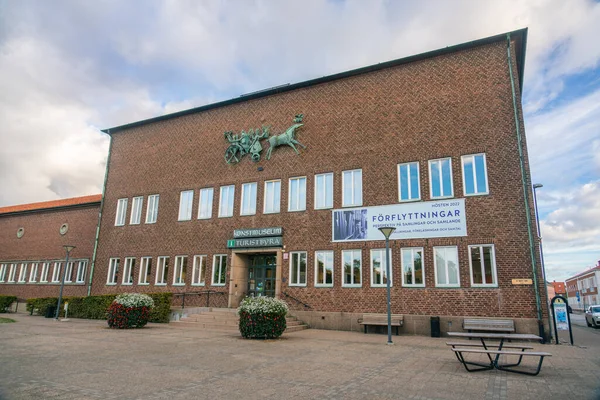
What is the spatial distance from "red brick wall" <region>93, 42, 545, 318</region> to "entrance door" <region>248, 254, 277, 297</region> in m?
1.61

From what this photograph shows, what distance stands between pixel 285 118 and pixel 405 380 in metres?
16.8

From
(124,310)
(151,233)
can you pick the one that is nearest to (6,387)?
(124,310)

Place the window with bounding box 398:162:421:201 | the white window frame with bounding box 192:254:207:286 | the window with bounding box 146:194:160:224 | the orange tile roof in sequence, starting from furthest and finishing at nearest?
the orange tile roof, the window with bounding box 146:194:160:224, the white window frame with bounding box 192:254:207:286, the window with bounding box 398:162:421:201

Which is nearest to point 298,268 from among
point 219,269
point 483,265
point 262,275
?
point 262,275

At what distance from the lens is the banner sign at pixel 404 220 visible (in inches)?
671

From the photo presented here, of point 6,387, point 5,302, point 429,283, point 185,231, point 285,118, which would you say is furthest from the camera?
point 5,302

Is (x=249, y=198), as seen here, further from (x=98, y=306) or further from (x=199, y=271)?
(x=98, y=306)

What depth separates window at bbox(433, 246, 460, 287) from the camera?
54.6ft

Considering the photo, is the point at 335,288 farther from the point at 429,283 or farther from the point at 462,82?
the point at 462,82

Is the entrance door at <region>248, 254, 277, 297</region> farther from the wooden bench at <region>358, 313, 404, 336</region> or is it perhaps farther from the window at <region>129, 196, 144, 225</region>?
the window at <region>129, 196, 144, 225</region>

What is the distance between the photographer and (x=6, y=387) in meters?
6.64

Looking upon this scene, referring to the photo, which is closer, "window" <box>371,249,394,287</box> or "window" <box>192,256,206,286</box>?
"window" <box>371,249,394,287</box>

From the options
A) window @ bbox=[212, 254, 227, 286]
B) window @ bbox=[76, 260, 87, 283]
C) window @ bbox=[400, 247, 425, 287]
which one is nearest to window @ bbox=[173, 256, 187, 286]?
window @ bbox=[212, 254, 227, 286]

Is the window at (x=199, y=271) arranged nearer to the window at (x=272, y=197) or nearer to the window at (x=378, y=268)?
the window at (x=272, y=197)
